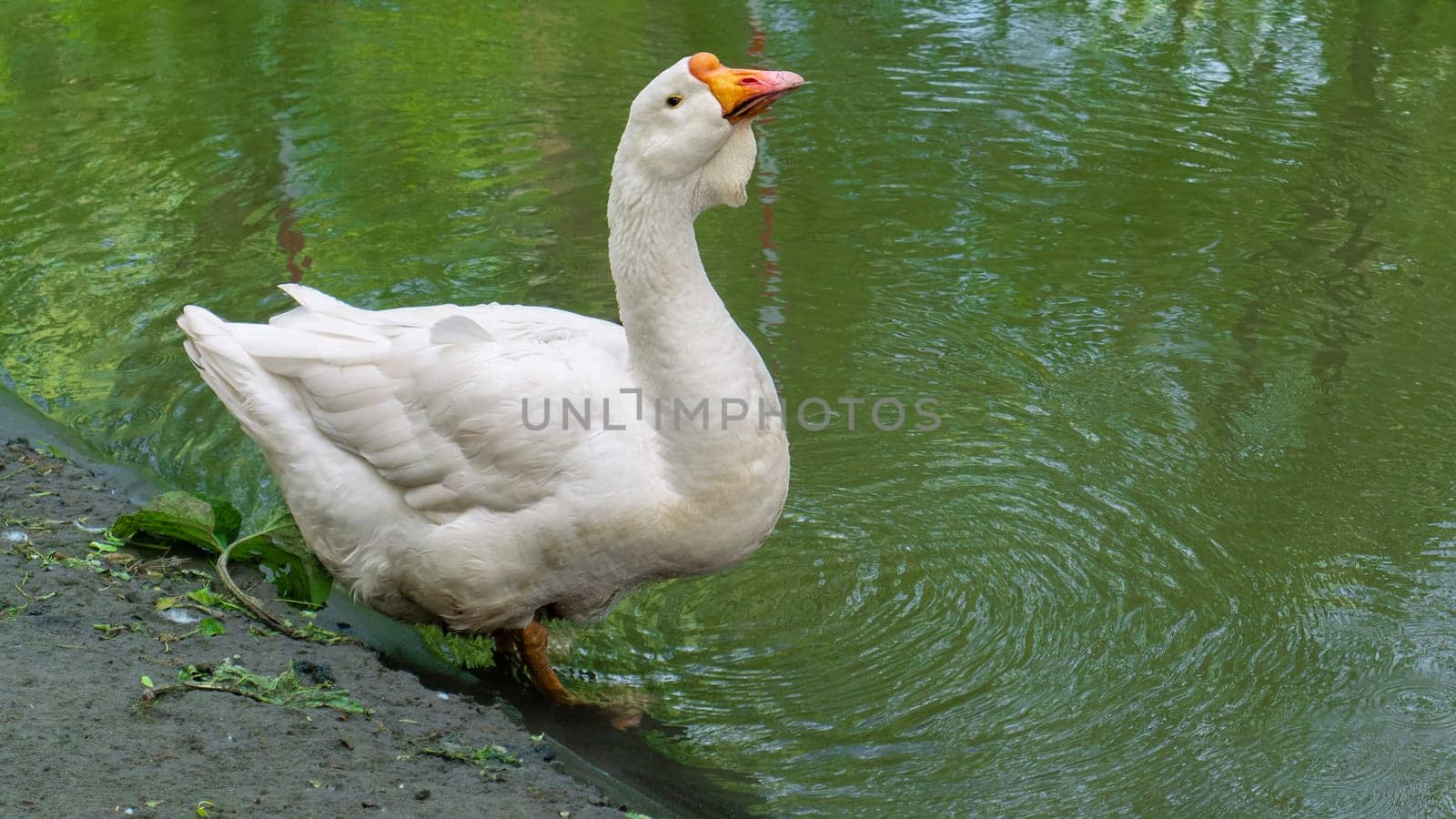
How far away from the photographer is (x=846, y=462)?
5797mm

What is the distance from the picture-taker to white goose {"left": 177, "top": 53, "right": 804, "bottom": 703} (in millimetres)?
4039

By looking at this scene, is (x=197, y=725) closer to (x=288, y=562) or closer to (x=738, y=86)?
(x=288, y=562)

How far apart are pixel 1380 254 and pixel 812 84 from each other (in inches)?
159

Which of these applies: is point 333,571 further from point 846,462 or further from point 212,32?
point 212,32

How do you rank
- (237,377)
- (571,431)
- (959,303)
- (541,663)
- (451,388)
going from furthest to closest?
(959,303) → (237,377) → (541,663) → (451,388) → (571,431)

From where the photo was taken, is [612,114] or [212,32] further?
[212,32]

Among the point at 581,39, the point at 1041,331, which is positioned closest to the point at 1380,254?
the point at 1041,331

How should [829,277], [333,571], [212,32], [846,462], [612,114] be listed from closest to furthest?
[333,571], [846,462], [829,277], [612,114], [212,32]

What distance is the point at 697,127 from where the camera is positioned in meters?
3.96

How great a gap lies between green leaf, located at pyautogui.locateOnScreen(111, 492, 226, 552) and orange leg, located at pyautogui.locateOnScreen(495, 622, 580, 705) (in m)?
1.07

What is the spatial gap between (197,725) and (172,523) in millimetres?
1391

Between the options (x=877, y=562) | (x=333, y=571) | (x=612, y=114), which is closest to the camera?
(x=333, y=571)

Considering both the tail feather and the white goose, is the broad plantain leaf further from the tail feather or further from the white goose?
the tail feather

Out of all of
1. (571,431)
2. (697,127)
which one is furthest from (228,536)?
(697,127)
